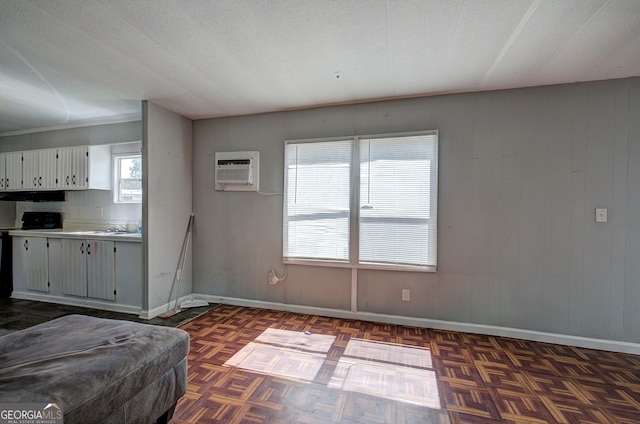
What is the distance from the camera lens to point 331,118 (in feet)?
10.8

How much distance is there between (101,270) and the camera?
3.42 m

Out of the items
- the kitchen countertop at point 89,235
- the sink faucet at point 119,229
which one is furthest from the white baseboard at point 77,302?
the sink faucet at point 119,229

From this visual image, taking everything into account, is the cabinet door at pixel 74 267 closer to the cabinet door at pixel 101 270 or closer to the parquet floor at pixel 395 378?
the cabinet door at pixel 101 270

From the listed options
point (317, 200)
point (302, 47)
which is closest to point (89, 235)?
point (317, 200)

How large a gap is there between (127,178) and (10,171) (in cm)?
192

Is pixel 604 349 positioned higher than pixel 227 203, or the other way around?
pixel 227 203

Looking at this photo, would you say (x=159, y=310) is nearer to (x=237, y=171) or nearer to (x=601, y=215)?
(x=237, y=171)

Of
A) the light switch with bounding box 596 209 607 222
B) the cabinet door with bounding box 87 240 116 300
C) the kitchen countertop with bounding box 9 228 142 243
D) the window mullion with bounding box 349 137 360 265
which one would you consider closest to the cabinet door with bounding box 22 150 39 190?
the kitchen countertop with bounding box 9 228 142 243

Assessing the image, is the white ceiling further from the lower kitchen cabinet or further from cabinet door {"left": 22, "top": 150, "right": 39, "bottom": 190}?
the lower kitchen cabinet

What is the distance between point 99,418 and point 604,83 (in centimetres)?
422

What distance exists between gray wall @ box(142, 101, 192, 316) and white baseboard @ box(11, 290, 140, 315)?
364 millimetres

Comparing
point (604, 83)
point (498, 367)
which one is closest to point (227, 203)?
point (498, 367)

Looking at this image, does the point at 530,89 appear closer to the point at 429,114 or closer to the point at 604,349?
the point at 429,114

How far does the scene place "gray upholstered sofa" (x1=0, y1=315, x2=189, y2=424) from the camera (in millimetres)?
1096
